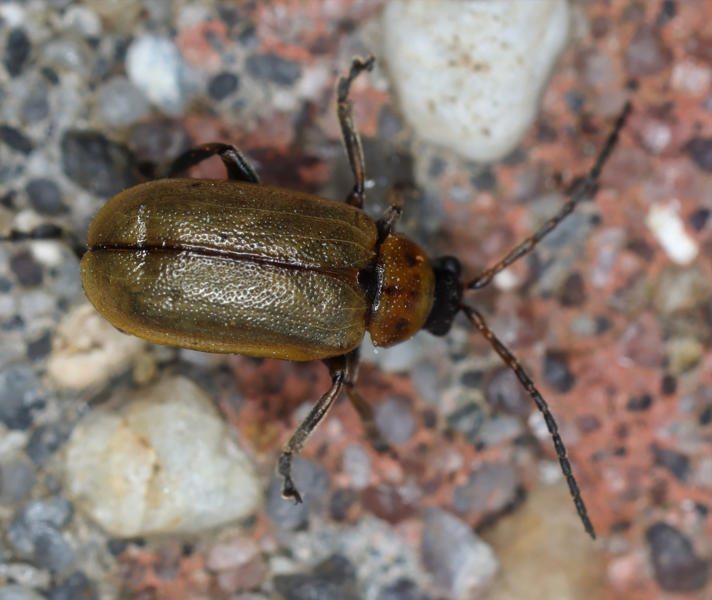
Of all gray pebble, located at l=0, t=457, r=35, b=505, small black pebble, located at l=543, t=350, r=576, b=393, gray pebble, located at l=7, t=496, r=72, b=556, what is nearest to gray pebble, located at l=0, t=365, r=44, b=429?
gray pebble, located at l=0, t=457, r=35, b=505

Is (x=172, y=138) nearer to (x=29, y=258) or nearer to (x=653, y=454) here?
(x=29, y=258)

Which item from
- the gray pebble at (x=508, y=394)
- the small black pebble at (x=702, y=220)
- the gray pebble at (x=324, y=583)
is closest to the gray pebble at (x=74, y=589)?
the gray pebble at (x=324, y=583)

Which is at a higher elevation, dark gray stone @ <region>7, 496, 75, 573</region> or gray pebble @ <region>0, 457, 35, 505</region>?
gray pebble @ <region>0, 457, 35, 505</region>

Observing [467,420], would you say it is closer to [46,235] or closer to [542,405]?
[542,405]

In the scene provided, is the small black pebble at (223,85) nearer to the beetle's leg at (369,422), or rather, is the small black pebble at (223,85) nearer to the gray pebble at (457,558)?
the beetle's leg at (369,422)

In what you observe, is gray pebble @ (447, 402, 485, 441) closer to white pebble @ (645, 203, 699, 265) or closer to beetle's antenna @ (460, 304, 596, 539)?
beetle's antenna @ (460, 304, 596, 539)

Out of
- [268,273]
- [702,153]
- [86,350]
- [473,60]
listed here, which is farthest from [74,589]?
[702,153]
